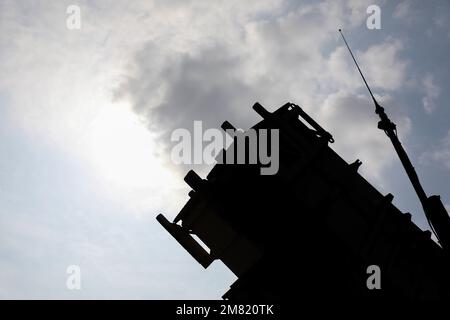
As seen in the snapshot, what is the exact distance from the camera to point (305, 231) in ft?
14.9

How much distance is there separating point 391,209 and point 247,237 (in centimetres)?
219

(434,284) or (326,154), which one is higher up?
(326,154)

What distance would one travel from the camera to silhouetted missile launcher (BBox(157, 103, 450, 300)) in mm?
4410

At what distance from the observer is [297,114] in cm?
596

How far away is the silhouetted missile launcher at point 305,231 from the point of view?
174 inches
